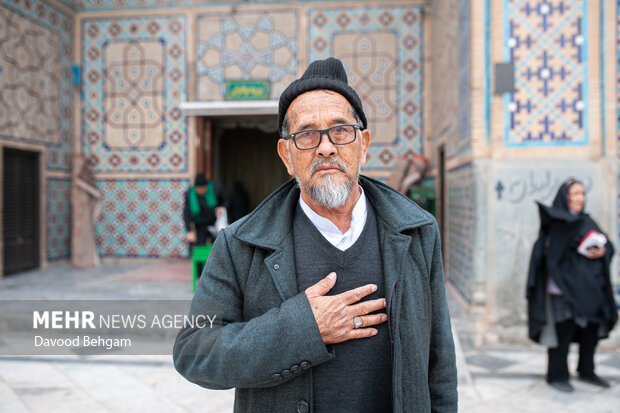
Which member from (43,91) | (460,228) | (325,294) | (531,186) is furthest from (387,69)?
(325,294)

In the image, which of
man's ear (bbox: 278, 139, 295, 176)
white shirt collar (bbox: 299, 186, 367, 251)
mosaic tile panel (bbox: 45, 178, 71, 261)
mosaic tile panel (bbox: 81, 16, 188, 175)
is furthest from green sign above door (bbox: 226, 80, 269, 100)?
white shirt collar (bbox: 299, 186, 367, 251)

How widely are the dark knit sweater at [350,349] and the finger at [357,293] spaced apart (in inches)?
1.5

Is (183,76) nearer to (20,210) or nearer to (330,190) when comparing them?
(20,210)

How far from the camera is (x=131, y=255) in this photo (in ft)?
24.6

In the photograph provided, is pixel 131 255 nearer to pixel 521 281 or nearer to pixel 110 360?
pixel 110 360

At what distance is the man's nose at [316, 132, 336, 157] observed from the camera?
119 centimetres

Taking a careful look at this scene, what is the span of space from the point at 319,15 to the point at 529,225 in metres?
4.64

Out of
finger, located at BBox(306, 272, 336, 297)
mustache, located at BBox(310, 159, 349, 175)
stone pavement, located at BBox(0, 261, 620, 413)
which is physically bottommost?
stone pavement, located at BBox(0, 261, 620, 413)

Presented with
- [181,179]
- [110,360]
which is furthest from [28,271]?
[110,360]

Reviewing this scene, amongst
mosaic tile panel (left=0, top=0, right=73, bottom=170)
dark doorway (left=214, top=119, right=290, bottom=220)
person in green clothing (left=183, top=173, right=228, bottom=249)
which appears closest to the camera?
person in green clothing (left=183, top=173, right=228, bottom=249)

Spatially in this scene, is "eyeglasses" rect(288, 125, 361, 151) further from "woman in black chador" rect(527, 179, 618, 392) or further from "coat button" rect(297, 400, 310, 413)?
"woman in black chador" rect(527, 179, 618, 392)

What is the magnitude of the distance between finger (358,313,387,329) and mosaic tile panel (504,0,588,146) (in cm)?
338

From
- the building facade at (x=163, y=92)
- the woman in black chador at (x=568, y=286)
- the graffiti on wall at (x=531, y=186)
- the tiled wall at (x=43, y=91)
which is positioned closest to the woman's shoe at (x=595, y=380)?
the woman in black chador at (x=568, y=286)

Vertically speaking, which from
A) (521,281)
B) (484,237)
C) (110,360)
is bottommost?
(110,360)
